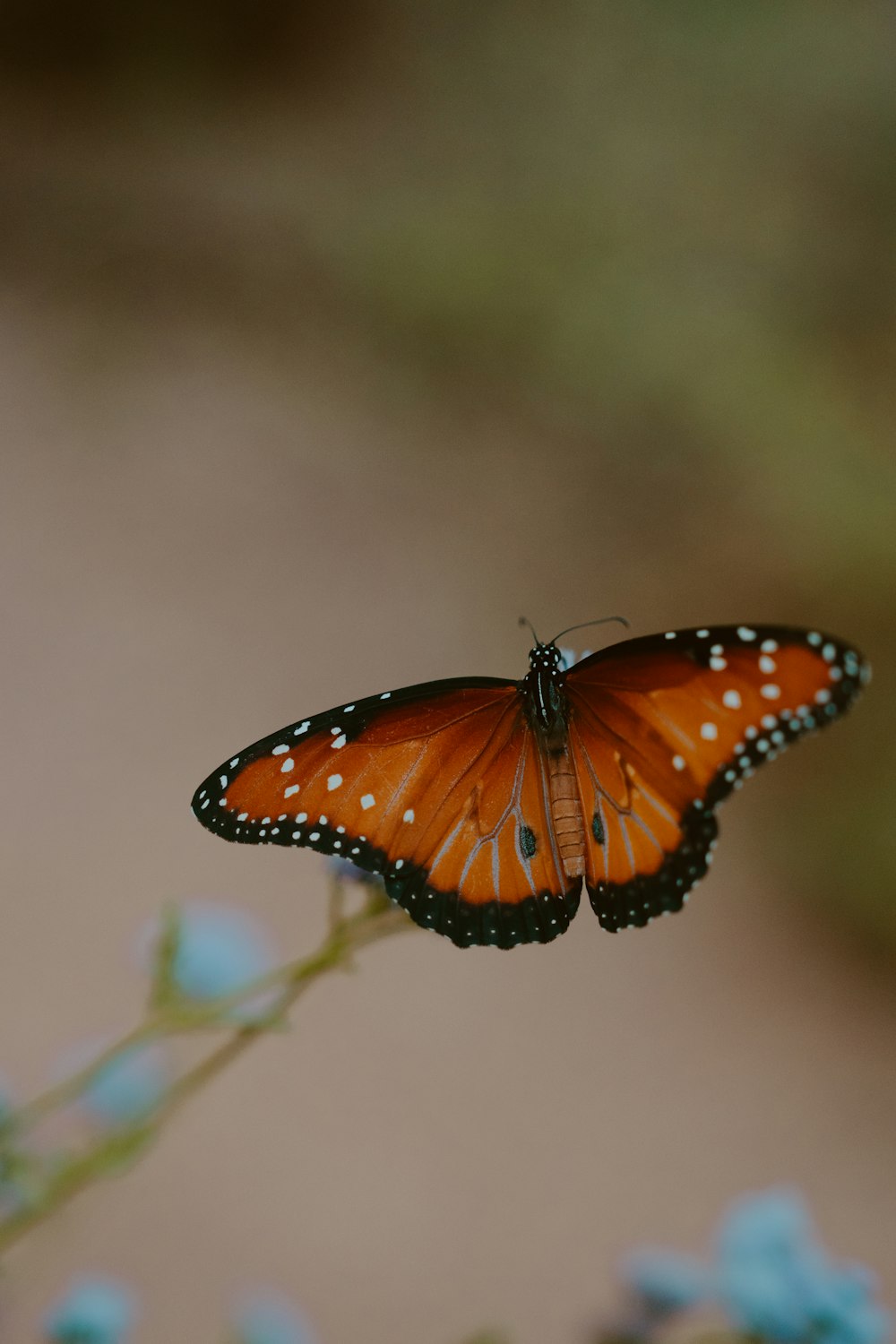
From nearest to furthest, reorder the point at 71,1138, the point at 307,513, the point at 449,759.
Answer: the point at 449,759, the point at 71,1138, the point at 307,513

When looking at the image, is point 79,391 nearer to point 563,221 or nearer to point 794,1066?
point 563,221

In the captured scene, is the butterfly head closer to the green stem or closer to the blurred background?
the green stem

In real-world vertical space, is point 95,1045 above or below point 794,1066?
below

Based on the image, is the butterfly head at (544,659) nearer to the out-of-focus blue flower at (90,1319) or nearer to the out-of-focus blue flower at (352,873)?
the out-of-focus blue flower at (352,873)

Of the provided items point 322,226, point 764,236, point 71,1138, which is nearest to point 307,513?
point 322,226

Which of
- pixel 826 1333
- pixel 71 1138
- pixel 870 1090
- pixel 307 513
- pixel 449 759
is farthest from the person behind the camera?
pixel 307 513

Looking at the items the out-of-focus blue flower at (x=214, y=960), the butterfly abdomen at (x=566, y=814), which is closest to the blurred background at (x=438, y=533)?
the out-of-focus blue flower at (x=214, y=960)
